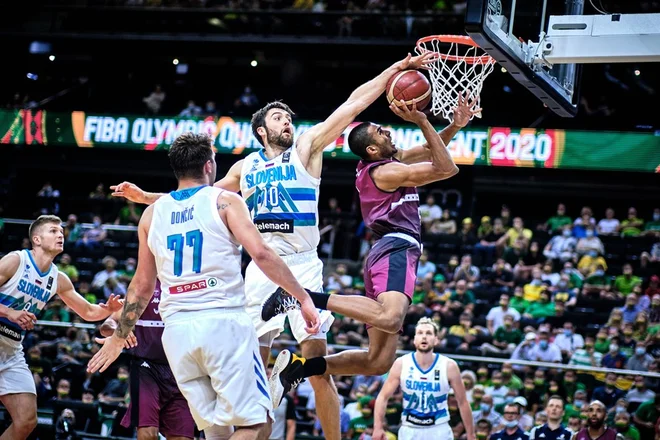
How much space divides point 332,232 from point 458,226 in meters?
3.06

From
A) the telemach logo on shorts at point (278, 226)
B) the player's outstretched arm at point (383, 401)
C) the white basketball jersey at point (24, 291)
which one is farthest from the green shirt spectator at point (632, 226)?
the white basketball jersey at point (24, 291)

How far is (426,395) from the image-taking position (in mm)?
9875

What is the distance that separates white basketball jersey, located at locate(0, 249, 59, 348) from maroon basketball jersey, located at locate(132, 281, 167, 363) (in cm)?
128

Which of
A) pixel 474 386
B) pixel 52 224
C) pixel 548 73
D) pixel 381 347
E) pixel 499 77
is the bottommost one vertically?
pixel 474 386

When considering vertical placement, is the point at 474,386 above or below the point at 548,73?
below

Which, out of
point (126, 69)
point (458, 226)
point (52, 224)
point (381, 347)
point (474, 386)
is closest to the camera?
point (381, 347)

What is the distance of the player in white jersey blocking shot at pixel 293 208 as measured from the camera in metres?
7.18

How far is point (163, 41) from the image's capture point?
25.9 m

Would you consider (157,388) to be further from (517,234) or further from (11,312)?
(517,234)

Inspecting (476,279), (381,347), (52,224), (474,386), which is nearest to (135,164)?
(476,279)

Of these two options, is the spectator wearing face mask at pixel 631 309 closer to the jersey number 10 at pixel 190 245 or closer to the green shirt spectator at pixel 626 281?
the green shirt spectator at pixel 626 281

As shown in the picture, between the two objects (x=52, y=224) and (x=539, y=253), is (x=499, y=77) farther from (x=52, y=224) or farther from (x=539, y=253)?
(x=52, y=224)

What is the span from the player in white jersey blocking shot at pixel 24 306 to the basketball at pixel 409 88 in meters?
3.08

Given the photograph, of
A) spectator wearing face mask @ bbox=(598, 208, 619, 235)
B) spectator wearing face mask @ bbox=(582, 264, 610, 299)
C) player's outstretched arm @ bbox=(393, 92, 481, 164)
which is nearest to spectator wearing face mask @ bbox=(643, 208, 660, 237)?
spectator wearing face mask @ bbox=(598, 208, 619, 235)
